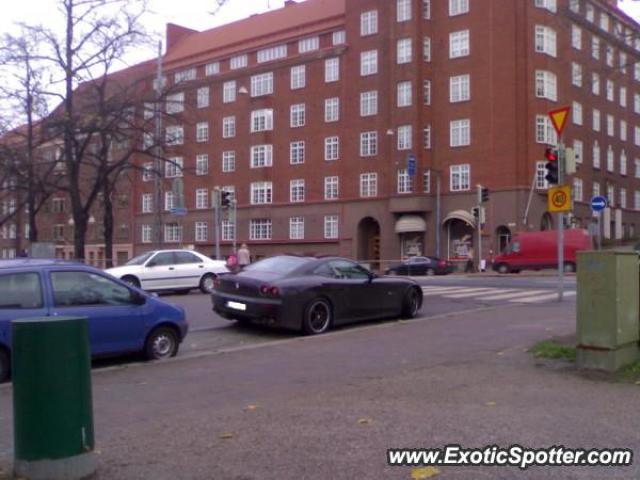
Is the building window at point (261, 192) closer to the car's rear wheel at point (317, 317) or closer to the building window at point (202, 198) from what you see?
the building window at point (202, 198)

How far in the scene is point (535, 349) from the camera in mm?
9695

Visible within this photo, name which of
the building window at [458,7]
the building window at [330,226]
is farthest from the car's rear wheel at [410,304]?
the building window at [330,226]

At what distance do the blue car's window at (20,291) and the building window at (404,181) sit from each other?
43164 millimetres

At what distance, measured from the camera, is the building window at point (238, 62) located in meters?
63.6

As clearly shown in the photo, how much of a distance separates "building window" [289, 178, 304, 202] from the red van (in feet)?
64.0

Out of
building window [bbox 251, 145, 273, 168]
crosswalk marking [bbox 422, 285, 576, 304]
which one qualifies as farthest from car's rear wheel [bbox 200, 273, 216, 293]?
building window [bbox 251, 145, 273, 168]

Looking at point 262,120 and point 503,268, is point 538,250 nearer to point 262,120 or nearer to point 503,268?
point 503,268

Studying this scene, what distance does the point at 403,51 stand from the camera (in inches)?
2023

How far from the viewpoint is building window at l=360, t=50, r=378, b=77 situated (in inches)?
2109

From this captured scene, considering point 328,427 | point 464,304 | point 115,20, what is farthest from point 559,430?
point 115,20

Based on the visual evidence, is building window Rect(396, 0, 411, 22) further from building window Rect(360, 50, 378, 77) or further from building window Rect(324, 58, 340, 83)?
building window Rect(324, 58, 340, 83)

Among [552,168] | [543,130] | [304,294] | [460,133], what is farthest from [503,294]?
[460,133]

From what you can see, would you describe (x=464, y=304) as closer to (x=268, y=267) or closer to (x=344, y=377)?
(x=268, y=267)

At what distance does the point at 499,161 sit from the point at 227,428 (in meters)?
44.3
